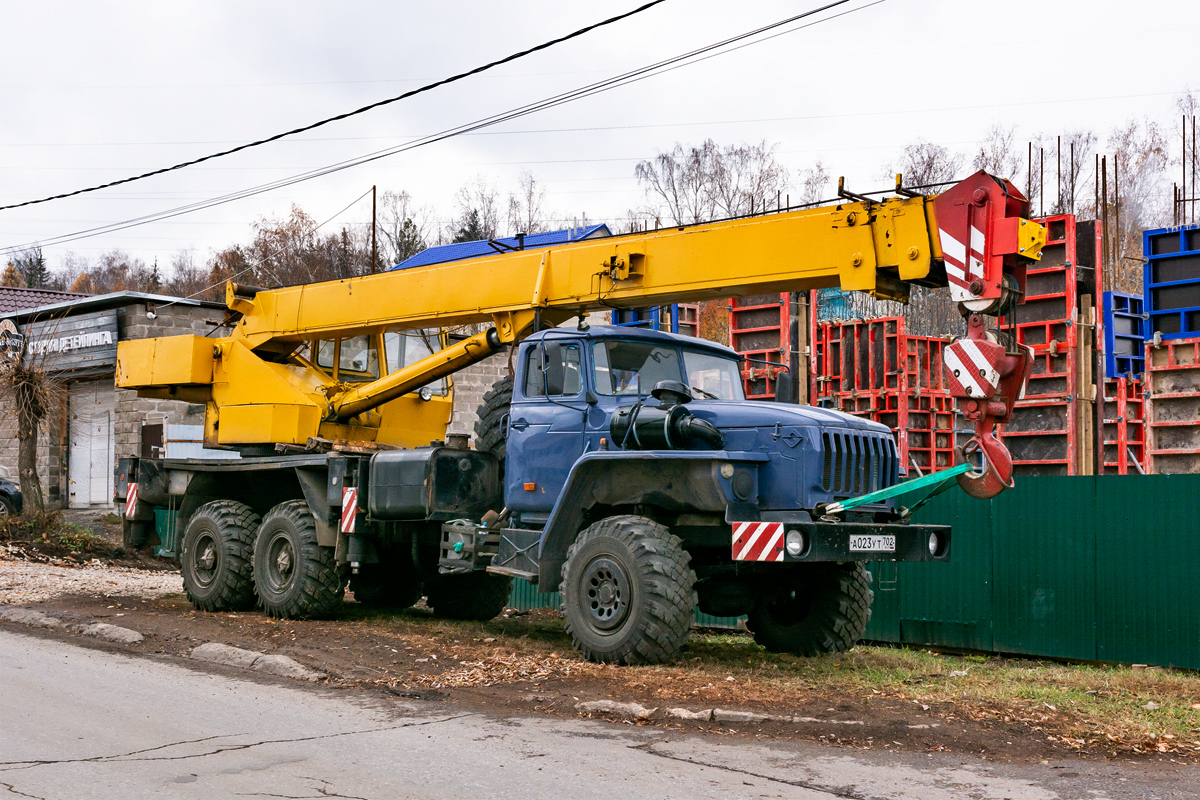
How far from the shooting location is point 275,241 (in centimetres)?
5994

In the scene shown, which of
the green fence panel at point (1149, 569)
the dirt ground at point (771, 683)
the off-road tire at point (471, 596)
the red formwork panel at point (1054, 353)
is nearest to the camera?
the dirt ground at point (771, 683)

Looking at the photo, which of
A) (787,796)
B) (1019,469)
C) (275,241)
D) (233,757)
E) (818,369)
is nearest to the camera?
(787,796)

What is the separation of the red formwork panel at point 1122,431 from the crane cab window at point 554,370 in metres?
14.4

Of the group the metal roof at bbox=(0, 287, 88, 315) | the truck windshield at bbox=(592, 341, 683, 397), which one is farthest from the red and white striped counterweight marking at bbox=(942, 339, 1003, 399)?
the metal roof at bbox=(0, 287, 88, 315)

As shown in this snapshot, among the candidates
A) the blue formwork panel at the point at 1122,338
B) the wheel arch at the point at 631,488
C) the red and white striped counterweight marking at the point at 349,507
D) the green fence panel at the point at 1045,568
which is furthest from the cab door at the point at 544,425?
the blue formwork panel at the point at 1122,338

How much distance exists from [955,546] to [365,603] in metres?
7.14

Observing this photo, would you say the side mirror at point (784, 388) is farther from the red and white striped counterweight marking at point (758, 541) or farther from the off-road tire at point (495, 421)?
the off-road tire at point (495, 421)

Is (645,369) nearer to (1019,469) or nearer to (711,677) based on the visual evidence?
(711,677)

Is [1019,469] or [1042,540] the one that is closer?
[1042,540]

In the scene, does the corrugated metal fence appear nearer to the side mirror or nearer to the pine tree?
the side mirror

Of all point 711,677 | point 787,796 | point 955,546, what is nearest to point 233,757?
point 787,796

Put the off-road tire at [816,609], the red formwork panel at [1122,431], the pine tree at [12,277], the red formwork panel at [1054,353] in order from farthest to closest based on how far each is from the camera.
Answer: the pine tree at [12,277] → the red formwork panel at [1122,431] → the red formwork panel at [1054,353] → the off-road tire at [816,609]

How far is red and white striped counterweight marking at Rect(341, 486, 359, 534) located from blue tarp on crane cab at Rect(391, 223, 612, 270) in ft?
8.13

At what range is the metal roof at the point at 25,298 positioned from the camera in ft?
125
